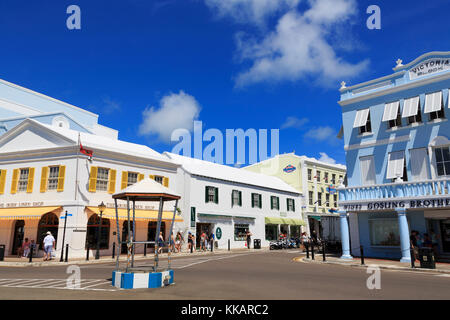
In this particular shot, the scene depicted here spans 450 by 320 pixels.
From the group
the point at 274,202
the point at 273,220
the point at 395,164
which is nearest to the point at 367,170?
the point at 395,164

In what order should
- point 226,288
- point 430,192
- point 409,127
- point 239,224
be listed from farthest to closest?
point 239,224 → point 409,127 → point 430,192 → point 226,288

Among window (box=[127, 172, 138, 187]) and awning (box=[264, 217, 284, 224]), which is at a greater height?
window (box=[127, 172, 138, 187])

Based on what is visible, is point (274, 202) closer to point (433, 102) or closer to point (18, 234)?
point (433, 102)

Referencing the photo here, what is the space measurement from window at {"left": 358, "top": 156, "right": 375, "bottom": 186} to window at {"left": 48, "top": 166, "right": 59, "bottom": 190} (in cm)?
2028

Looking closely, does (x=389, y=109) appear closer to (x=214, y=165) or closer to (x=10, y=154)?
(x=214, y=165)

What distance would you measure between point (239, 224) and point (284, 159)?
1503cm

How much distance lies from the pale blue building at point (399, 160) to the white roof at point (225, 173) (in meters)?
15.0

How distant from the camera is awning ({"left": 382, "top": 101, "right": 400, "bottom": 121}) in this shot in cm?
1988

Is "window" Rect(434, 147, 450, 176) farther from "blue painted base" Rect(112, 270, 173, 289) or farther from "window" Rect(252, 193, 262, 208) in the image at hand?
"window" Rect(252, 193, 262, 208)

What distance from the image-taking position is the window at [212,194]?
105 feet

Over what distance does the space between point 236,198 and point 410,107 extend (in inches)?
772

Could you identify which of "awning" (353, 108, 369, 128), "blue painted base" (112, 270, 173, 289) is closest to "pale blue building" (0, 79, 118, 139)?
Answer: "awning" (353, 108, 369, 128)

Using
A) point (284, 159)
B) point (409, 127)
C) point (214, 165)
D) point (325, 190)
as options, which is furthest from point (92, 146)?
point (325, 190)
